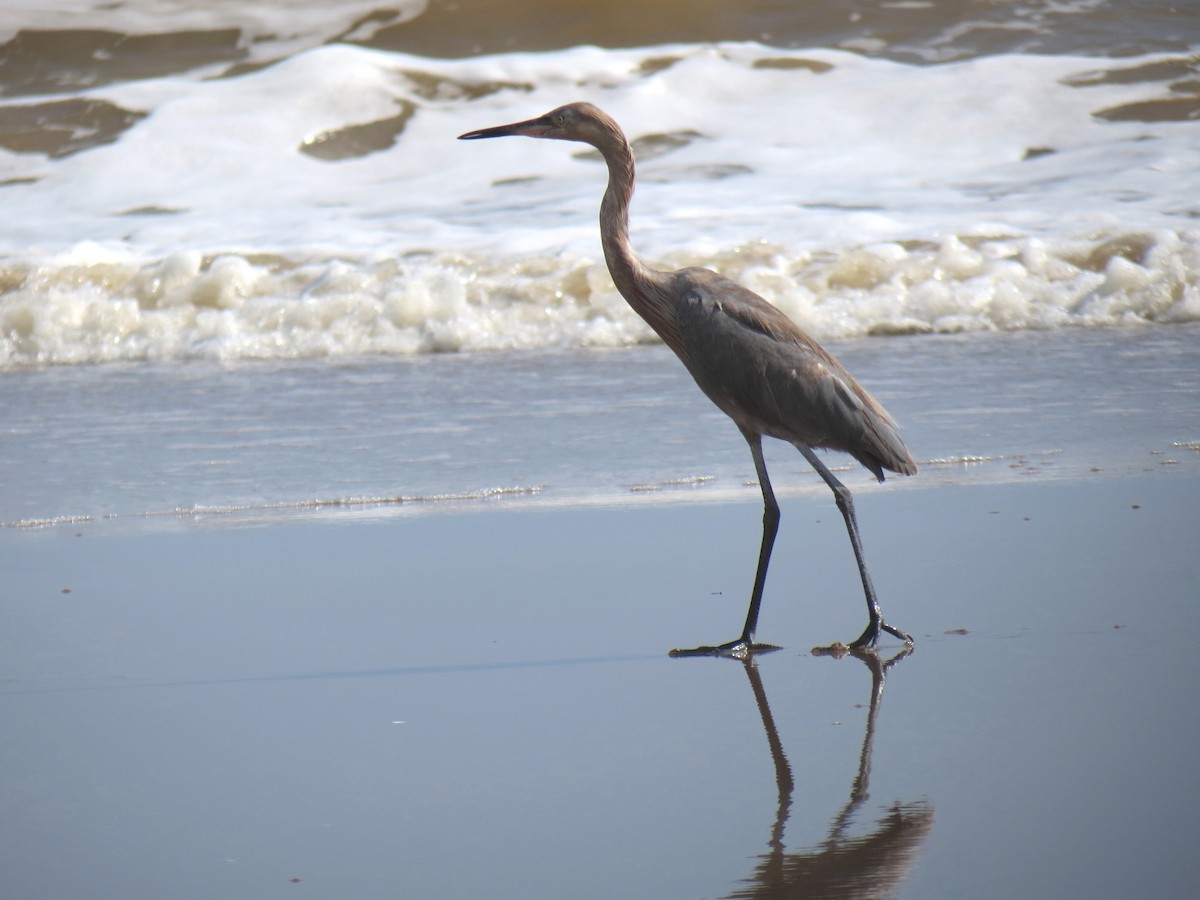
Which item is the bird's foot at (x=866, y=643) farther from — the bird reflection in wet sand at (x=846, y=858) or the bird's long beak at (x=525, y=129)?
the bird's long beak at (x=525, y=129)

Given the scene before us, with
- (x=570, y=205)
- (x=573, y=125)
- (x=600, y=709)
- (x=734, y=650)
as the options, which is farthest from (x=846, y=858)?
(x=570, y=205)

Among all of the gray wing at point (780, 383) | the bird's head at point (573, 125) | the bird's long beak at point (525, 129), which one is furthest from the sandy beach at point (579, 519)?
the gray wing at point (780, 383)

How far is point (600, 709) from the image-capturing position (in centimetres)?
307

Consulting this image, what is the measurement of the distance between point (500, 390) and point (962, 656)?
4769 millimetres

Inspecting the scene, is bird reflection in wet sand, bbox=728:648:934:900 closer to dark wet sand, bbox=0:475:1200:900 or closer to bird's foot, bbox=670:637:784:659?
dark wet sand, bbox=0:475:1200:900

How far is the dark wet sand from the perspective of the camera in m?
2.32

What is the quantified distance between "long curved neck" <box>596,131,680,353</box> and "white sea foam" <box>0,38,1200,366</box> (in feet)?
17.9

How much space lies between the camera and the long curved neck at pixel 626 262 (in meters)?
4.14

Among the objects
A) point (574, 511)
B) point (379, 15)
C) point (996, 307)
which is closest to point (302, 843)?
point (574, 511)

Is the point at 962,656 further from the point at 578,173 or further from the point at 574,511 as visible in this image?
the point at 578,173

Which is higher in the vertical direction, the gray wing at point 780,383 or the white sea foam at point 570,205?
the gray wing at point 780,383

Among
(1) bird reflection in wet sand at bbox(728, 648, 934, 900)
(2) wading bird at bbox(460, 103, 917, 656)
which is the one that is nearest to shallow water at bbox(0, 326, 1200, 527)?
(2) wading bird at bbox(460, 103, 917, 656)

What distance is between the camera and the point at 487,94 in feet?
53.4

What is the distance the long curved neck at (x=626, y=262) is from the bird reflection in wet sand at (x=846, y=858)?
1780 mm
